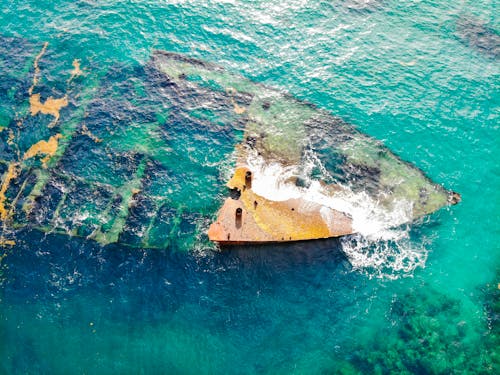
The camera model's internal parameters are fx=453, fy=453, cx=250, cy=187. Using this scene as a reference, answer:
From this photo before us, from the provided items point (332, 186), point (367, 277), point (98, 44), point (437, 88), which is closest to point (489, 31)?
point (437, 88)

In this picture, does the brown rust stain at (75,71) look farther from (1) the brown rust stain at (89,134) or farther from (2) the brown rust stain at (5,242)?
(2) the brown rust stain at (5,242)

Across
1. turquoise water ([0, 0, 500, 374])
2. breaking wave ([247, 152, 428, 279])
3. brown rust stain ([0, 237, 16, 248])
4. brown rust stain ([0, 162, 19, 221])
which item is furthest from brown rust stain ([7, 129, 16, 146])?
breaking wave ([247, 152, 428, 279])

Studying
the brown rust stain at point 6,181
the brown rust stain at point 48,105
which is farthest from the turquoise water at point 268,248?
the brown rust stain at point 6,181

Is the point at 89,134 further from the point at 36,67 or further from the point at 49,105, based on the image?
the point at 36,67

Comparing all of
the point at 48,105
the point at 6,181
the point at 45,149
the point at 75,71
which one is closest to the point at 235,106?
the point at 75,71

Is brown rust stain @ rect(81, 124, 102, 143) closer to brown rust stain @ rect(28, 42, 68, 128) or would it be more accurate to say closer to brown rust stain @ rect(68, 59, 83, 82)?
brown rust stain @ rect(28, 42, 68, 128)

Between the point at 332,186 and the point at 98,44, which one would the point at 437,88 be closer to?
the point at 332,186

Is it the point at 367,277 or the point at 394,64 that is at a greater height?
the point at 394,64
